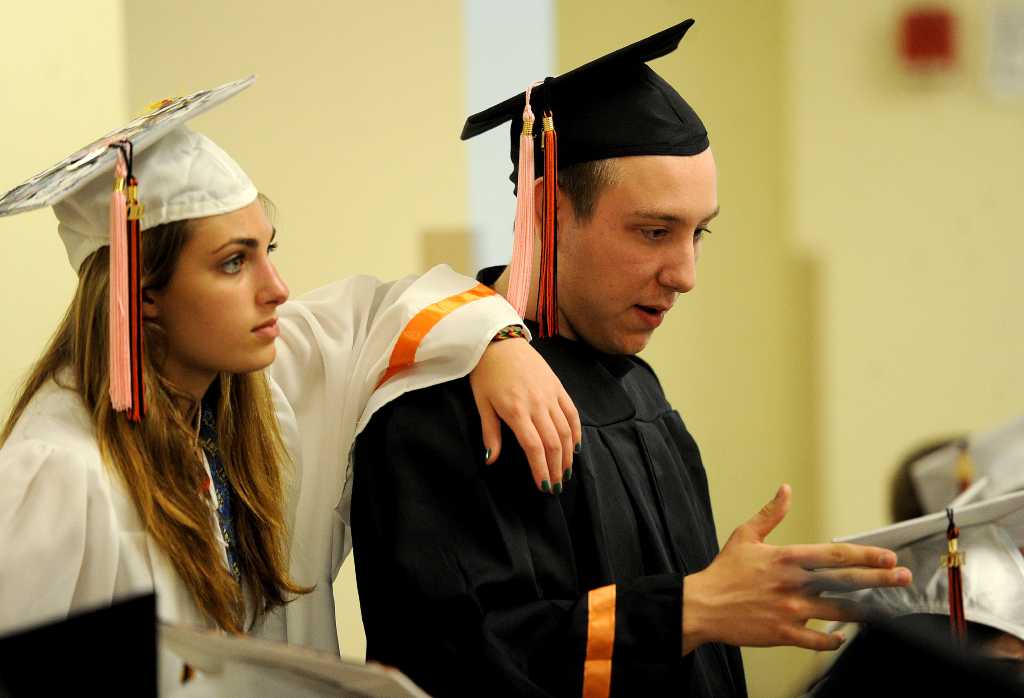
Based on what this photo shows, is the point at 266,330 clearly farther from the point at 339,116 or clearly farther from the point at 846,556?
the point at 339,116

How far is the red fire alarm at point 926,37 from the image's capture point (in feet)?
9.80

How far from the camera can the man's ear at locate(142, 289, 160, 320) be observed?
1280 mm

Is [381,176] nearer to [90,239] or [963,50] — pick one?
[90,239]

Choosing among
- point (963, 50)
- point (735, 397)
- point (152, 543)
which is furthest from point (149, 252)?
point (963, 50)

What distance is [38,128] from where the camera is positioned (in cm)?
162

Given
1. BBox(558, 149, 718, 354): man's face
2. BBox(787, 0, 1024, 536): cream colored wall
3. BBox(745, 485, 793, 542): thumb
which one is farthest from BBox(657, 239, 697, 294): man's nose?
BBox(787, 0, 1024, 536): cream colored wall

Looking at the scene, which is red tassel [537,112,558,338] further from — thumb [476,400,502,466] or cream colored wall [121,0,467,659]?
cream colored wall [121,0,467,659]

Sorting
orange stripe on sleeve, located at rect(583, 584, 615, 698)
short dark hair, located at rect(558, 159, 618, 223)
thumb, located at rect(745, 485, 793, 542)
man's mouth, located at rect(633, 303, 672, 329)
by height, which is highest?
short dark hair, located at rect(558, 159, 618, 223)

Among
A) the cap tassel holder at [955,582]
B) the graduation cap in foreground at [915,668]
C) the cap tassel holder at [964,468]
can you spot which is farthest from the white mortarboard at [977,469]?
the graduation cap in foreground at [915,668]

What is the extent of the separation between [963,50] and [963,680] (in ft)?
8.79

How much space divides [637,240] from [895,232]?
177cm

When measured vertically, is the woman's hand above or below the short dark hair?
below

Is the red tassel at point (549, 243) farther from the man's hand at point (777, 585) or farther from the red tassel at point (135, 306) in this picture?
the red tassel at point (135, 306)

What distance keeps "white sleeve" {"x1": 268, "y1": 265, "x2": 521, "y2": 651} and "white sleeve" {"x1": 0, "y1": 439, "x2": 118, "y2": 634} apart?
33 centimetres
